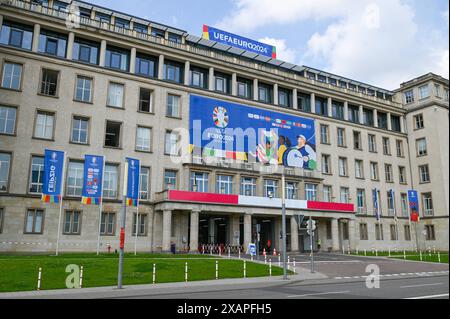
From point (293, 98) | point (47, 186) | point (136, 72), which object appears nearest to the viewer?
point (47, 186)

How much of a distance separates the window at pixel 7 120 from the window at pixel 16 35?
694 centimetres

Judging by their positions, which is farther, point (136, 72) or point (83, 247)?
point (136, 72)

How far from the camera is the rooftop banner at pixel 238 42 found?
56.8 metres

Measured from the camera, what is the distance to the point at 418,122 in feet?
228

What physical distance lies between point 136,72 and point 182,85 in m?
5.69

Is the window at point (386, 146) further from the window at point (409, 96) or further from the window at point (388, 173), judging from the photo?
the window at point (409, 96)

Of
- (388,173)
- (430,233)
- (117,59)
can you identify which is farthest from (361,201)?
(117,59)

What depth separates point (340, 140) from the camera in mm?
63719

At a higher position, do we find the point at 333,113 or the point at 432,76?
the point at 432,76

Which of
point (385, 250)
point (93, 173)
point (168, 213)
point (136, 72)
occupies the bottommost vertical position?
point (385, 250)

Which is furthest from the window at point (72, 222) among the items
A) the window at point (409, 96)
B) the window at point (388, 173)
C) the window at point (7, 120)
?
the window at point (409, 96)

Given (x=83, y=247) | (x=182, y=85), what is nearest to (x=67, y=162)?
(x=83, y=247)

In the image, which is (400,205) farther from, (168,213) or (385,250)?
(168,213)

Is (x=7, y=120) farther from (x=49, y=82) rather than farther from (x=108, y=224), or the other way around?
(x=108, y=224)
